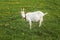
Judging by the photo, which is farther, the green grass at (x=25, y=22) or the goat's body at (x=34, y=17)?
the goat's body at (x=34, y=17)

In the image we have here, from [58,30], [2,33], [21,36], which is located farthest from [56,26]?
[2,33]

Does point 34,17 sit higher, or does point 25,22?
point 34,17

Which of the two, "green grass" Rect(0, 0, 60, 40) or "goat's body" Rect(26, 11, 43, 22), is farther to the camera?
"goat's body" Rect(26, 11, 43, 22)

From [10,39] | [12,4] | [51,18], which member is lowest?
[10,39]

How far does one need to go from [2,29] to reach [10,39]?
445 mm

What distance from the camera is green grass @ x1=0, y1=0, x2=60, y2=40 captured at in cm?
424

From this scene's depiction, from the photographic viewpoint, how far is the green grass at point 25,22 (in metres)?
4.24

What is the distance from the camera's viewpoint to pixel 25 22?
4.65 m

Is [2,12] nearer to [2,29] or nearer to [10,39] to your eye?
[2,29]

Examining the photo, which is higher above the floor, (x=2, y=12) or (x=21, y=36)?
(x=2, y=12)

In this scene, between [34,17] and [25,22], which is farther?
[25,22]

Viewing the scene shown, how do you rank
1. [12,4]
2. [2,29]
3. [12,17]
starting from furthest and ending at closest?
[12,4]
[12,17]
[2,29]

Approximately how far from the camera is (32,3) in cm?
600

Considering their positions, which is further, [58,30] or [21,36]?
[58,30]
